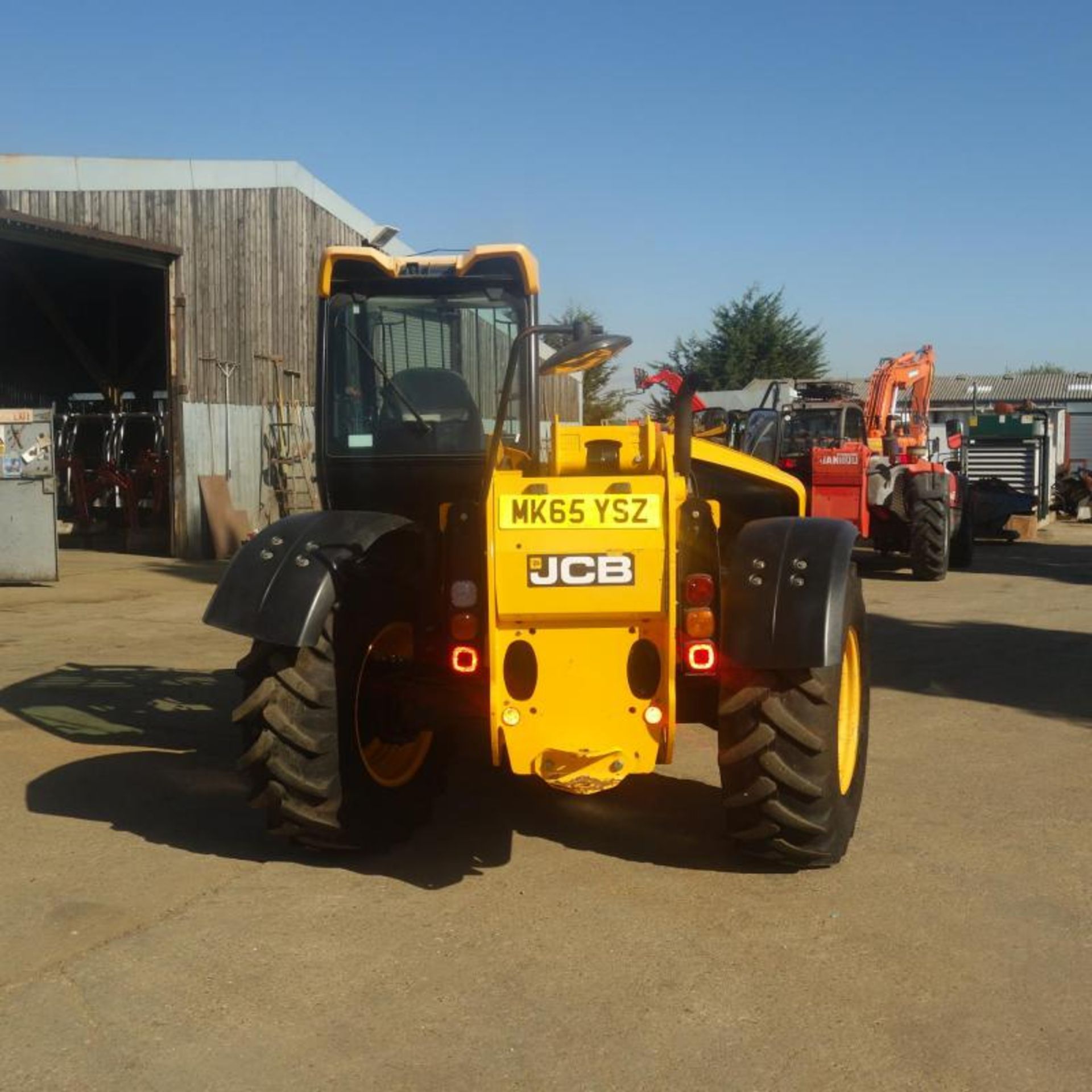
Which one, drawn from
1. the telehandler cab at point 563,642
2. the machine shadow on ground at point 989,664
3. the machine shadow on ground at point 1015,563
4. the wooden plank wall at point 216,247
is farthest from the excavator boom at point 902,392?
the telehandler cab at point 563,642

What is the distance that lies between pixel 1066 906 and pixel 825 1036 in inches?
56.4

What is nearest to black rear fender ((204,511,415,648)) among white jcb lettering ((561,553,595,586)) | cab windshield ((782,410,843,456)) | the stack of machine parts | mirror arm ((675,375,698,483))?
white jcb lettering ((561,553,595,586))

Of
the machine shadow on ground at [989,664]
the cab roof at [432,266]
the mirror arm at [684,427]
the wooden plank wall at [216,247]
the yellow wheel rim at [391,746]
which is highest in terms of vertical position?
the wooden plank wall at [216,247]

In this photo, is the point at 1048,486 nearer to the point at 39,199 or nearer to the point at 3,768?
the point at 39,199

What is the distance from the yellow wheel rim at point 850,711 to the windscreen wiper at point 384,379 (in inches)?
97.4

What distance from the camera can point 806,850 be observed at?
4719 millimetres

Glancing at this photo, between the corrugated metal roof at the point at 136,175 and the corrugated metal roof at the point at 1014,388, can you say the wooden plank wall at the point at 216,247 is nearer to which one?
the corrugated metal roof at the point at 136,175

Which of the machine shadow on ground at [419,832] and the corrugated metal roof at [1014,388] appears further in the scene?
the corrugated metal roof at [1014,388]

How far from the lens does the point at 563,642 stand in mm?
4496

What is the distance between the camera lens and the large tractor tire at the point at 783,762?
15.1 ft

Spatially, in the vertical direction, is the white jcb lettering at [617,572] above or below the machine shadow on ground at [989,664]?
above

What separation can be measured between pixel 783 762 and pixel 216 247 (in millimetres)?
16459

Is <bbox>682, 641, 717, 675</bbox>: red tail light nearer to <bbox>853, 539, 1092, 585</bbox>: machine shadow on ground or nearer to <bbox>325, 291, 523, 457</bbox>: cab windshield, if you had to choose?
<bbox>325, 291, 523, 457</bbox>: cab windshield

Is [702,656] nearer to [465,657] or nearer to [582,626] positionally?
[582,626]
